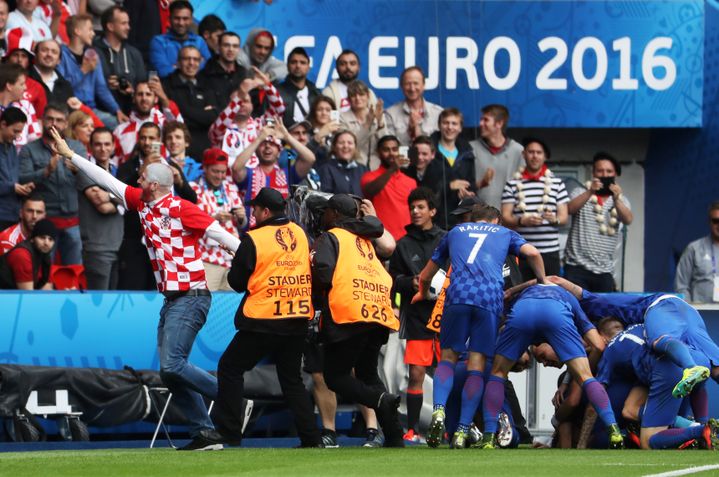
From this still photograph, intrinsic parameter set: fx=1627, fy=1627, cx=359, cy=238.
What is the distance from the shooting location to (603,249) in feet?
54.6

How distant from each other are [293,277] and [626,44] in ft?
28.6

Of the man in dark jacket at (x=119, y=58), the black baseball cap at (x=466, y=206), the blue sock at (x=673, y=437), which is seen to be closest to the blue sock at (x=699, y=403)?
the blue sock at (x=673, y=437)

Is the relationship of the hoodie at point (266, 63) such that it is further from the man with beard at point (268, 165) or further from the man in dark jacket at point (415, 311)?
the man in dark jacket at point (415, 311)

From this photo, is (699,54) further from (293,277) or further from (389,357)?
(293,277)

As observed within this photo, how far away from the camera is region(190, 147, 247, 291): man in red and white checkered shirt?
15.4 meters

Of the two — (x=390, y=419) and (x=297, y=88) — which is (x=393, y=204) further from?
(x=390, y=419)

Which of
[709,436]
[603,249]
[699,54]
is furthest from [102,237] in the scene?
[699,54]

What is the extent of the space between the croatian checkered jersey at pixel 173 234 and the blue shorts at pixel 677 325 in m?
3.35

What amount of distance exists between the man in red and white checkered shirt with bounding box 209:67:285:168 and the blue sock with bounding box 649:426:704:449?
19.7 ft

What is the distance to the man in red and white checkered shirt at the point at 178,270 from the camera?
11586mm

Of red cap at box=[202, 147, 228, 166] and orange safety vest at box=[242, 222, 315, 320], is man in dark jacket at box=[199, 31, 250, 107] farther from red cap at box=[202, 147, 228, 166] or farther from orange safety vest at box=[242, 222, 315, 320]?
orange safety vest at box=[242, 222, 315, 320]

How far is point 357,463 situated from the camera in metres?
9.95

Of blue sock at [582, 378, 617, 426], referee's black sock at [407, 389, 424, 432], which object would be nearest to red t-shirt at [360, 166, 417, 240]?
referee's black sock at [407, 389, 424, 432]

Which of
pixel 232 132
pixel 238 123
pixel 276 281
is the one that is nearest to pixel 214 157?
pixel 232 132
